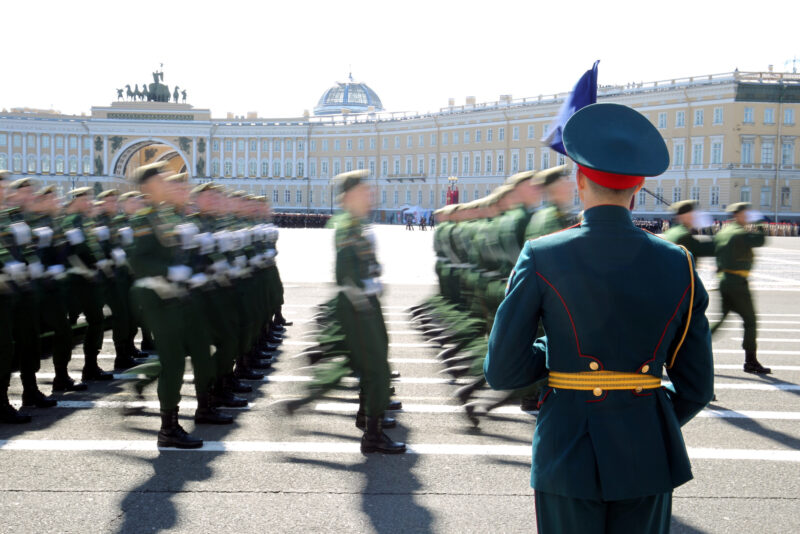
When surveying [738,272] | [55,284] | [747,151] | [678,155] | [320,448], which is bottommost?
[320,448]

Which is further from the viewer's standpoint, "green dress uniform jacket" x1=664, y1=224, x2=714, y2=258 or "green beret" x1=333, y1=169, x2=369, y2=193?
"green dress uniform jacket" x1=664, y1=224, x2=714, y2=258

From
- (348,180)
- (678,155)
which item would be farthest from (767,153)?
(348,180)

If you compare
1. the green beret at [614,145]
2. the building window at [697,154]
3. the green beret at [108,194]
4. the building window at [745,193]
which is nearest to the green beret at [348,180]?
the green beret at [614,145]

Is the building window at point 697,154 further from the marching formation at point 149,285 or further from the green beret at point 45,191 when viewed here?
the green beret at point 45,191

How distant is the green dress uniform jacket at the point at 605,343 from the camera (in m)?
2.59

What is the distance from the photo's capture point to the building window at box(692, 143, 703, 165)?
70.0 m

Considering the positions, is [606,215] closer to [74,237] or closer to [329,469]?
[329,469]

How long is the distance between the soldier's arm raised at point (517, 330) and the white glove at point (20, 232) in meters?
5.93

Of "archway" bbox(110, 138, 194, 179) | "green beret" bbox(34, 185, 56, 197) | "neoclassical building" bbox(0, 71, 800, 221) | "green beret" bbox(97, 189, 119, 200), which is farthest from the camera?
"archway" bbox(110, 138, 194, 179)

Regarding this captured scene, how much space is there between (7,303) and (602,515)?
6034 millimetres

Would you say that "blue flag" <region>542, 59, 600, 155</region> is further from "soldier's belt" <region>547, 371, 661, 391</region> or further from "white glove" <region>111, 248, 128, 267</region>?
"soldier's belt" <region>547, 371, 661, 391</region>

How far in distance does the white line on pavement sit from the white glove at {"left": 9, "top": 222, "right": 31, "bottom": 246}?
1879mm

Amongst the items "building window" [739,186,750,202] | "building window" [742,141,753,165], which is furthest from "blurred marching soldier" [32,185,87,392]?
"building window" [742,141,753,165]

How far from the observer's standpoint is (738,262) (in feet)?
30.4
